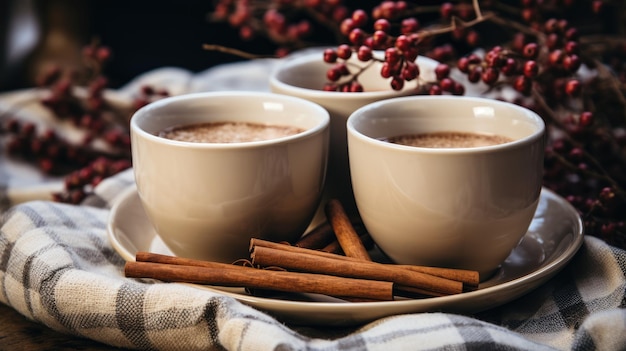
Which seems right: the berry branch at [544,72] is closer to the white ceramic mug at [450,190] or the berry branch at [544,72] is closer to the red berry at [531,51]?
the red berry at [531,51]

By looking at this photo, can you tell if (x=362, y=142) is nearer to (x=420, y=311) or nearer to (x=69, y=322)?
(x=420, y=311)

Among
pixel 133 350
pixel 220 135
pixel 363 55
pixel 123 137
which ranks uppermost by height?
pixel 363 55

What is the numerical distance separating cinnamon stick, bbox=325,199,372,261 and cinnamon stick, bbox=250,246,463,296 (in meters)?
0.06

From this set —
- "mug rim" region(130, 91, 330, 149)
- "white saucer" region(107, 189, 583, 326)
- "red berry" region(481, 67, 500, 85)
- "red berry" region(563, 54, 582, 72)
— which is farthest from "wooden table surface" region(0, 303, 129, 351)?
"red berry" region(563, 54, 582, 72)

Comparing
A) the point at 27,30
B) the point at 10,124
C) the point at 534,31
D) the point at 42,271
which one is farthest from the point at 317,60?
the point at 27,30

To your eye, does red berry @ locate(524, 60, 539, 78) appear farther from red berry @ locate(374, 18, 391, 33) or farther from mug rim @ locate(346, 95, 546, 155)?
red berry @ locate(374, 18, 391, 33)

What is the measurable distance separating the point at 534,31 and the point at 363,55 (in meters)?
0.38

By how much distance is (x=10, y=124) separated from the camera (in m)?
1.81

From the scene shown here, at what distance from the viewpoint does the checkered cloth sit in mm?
893

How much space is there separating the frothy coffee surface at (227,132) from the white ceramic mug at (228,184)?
2 centimetres

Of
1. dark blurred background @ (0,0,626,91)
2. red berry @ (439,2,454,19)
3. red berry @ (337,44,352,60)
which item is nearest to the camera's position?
red berry @ (337,44,352,60)

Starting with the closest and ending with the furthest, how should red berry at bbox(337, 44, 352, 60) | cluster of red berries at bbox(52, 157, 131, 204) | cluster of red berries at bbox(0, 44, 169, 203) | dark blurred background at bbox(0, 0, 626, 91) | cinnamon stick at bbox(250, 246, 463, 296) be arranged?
cinnamon stick at bbox(250, 246, 463, 296), red berry at bbox(337, 44, 352, 60), cluster of red berries at bbox(52, 157, 131, 204), cluster of red berries at bbox(0, 44, 169, 203), dark blurred background at bbox(0, 0, 626, 91)

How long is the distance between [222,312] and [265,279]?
0.10m

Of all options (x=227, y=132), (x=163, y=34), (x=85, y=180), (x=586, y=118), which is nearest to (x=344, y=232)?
(x=227, y=132)
